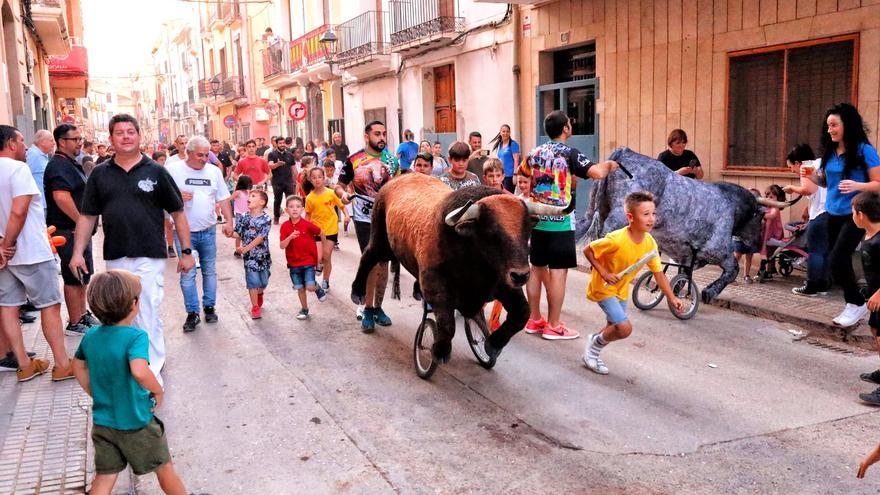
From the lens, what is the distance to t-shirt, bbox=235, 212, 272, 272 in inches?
295

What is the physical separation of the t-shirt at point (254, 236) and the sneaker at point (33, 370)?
83.6 inches

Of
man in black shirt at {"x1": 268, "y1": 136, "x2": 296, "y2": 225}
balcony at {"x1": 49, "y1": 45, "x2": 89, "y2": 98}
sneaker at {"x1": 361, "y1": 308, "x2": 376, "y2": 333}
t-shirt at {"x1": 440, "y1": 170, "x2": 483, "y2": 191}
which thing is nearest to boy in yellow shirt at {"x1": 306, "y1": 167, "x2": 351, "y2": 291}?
sneaker at {"x1": 361, "y1": 308, "x2": 376, "y2": 333}

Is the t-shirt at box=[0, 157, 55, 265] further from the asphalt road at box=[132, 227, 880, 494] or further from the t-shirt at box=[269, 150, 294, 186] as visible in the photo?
the t-shirt at box=[269, 150, 294, 186]

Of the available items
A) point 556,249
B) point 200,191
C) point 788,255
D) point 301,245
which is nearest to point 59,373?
point 200,191

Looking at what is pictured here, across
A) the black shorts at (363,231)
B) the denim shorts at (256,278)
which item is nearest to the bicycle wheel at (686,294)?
the black shorts at (363,231)

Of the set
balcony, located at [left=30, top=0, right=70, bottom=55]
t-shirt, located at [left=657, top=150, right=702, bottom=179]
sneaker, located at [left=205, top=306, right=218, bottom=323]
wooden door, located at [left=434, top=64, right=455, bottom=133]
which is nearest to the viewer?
sneaker, located at [left=205, top=306, right=218, bottom=323]

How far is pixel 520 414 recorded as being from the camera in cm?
486


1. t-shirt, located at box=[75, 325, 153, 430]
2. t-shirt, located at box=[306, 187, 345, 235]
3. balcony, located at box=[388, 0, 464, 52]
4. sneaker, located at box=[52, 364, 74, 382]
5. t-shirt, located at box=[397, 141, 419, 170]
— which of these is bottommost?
sneaker, located at box=[52, 364, 74, 382]

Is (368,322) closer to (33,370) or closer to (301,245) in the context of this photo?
(301,245)

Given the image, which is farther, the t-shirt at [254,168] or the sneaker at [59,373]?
the t-shirt at [254,168]

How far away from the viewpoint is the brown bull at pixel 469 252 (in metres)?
4.86

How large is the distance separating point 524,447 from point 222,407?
211 cm

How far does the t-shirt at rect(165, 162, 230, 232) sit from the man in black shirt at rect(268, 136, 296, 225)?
7.24m

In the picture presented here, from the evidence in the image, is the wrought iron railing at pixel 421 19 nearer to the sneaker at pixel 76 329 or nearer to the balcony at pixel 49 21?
the balcony at pixel 49 21
